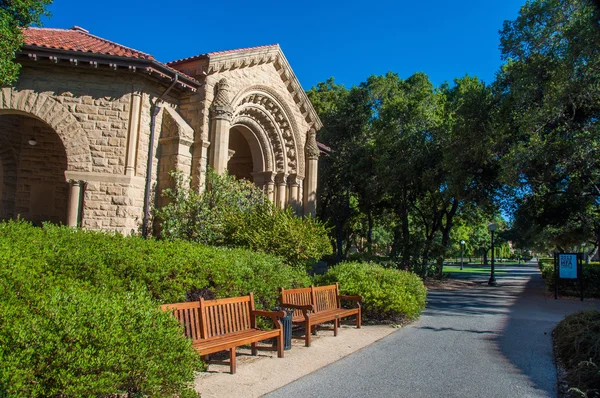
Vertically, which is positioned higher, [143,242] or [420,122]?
[420,122]

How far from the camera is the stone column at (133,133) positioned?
1188cm

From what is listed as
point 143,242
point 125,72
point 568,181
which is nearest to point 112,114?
point 125,72

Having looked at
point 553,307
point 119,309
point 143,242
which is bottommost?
point 553,307

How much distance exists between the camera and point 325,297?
8.55 metres

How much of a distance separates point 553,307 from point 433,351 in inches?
314

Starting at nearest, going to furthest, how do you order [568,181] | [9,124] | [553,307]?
[553,307], [9,124], [568,181]

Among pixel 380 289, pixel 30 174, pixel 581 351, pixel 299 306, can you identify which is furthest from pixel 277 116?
pixel 581 351

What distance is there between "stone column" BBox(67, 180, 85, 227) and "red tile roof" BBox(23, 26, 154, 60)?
10.7 feet

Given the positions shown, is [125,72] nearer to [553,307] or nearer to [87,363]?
[87,363]

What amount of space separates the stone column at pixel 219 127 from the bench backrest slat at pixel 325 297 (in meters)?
6.21

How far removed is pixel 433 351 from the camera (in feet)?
22.6

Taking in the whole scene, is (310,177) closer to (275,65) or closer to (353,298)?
(275,65)

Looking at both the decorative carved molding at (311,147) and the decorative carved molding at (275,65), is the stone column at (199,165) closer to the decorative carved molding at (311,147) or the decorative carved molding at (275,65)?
the decorative carved molding at (275,65)

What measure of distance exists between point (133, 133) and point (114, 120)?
580 millimetres
